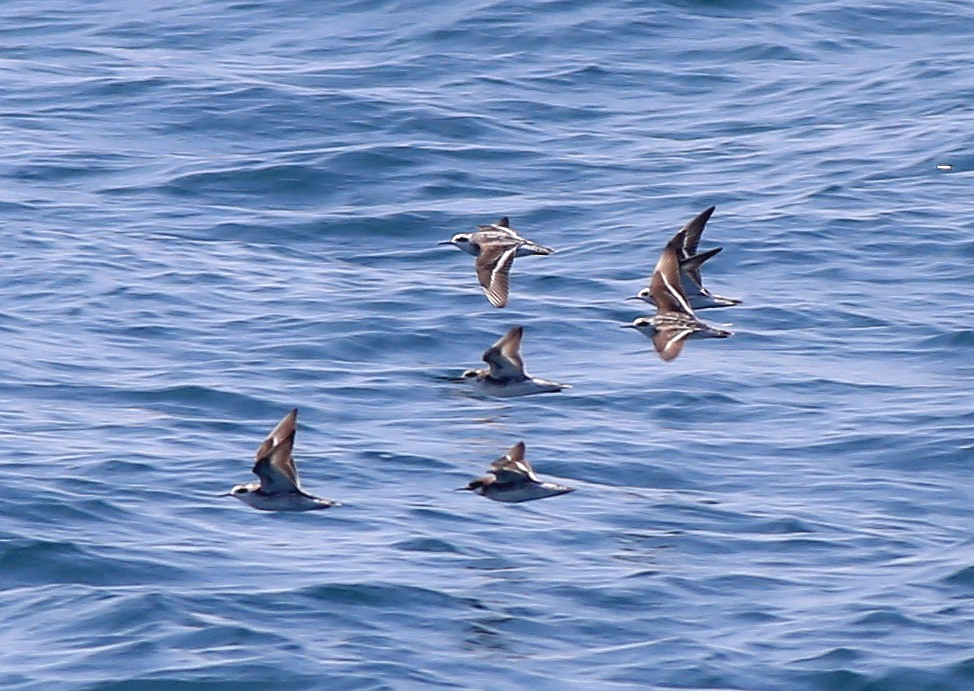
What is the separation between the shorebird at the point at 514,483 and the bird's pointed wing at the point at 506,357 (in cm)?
124

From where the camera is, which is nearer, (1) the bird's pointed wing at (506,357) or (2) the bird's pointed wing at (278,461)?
(2) the bird's pointed wing at (278,461)

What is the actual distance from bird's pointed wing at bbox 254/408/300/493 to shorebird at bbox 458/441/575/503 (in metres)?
1.44

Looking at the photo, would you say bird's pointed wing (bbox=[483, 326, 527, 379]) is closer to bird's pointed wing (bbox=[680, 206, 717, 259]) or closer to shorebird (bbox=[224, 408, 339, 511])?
shorebird (bbox=[224, 408, 339, 511])

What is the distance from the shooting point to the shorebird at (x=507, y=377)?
15693 millimetres

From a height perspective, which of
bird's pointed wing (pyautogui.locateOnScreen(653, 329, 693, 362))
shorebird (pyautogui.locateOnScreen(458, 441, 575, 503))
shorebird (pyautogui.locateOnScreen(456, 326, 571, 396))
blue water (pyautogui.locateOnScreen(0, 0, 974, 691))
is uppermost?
bird's pointed wing (pyautogui.locateOnScreen(653, 329, 693, 362))

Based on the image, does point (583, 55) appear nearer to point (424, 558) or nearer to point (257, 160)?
point (257, 160)

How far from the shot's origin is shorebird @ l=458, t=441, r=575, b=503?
14398mm

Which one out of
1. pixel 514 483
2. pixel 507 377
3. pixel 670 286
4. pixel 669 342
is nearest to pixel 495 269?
pixel 670 286

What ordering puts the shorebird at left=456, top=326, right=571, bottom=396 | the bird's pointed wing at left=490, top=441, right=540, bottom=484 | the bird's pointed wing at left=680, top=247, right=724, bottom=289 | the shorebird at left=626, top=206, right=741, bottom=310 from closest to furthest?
1. the bird's pointed wing at left=490, top=441, right=540, bottom=484
2. the shorebird at left=456, top=326, right=571, bottom=396
3. the shorebird at left=626, top=206, right=741, bottom=310
4. the bird's pointed wing at left=680, top=247, right=724, bottom=289

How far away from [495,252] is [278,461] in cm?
470

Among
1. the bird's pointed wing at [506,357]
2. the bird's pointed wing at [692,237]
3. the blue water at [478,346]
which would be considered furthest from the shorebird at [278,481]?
the bird's pointed wing at [692,237]

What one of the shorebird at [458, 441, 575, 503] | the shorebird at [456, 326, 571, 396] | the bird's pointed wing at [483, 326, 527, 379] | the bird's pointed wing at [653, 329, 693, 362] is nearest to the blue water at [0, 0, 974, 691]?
the shorebird at [458, 441, 575, 503]

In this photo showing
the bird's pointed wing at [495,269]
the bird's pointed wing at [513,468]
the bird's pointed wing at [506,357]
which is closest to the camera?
the bird's pointed wing at [513,468]

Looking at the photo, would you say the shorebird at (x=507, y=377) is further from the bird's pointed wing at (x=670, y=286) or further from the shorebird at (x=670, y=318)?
the bird's pointed wing at (x=670, y=286)
